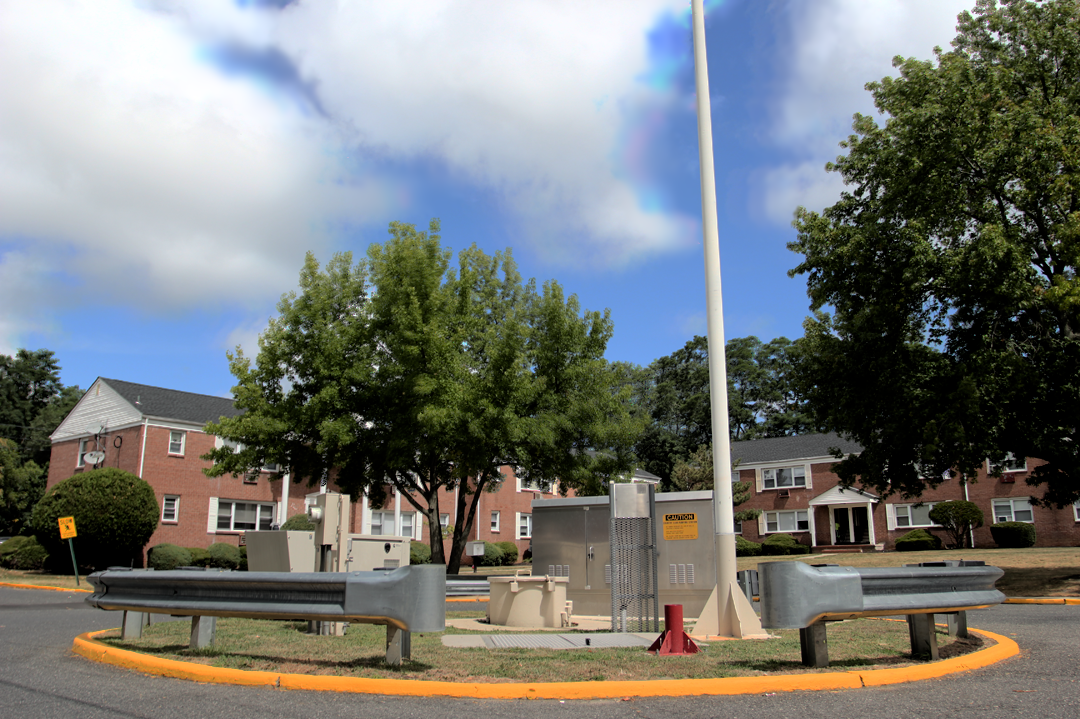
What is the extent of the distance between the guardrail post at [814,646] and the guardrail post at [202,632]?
5788mm

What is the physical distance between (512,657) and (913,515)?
1671 inches

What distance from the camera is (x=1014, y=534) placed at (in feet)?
123

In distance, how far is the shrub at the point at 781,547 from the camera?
42316 mm

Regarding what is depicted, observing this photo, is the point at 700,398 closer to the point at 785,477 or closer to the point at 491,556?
the point at 785,477

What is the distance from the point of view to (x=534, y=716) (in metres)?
5.22

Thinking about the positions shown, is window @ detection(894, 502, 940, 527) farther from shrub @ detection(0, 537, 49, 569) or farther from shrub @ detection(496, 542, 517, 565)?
shrub @ detection(0, 537, 49, 569)

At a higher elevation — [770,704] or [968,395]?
[968,395]

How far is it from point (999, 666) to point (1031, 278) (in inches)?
581

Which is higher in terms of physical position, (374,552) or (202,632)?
(374,552)

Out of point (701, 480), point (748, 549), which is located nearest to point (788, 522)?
point (748, 549)

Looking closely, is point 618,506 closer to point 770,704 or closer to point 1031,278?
point 770,704

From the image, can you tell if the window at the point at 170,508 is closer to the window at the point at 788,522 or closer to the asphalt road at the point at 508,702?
the asphalt road at the point at 508,702

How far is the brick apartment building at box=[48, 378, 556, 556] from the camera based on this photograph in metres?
34.2

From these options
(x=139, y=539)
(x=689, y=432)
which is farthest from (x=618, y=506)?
(x=689, y=432)
